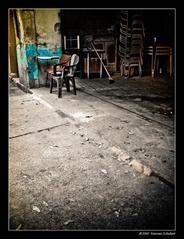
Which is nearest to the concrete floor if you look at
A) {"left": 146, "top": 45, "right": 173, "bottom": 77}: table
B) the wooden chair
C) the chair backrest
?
the wooden chair

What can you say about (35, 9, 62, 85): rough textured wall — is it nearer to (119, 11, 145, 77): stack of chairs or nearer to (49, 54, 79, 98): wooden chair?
(49, 54, 79, 98): wooden chair

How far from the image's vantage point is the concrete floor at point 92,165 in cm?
232

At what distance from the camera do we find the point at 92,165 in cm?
320

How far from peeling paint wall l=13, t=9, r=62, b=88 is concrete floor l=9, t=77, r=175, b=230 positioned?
1824 mm

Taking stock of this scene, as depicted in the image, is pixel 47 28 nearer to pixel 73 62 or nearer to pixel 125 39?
pixel 73 62

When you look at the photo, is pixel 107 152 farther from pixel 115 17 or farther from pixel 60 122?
pixel 115 17

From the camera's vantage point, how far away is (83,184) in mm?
2805

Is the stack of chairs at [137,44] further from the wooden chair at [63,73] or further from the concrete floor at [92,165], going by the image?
the concrete floor at [92,165]

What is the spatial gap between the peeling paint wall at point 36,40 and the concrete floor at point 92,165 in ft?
5.98

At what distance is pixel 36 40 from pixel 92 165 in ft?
17.2

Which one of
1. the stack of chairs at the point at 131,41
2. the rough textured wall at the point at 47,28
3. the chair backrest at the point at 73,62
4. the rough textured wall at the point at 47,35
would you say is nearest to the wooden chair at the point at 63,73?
the chair backrest at the point at 73,62

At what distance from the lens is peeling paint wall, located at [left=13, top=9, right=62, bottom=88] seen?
6.81 meters

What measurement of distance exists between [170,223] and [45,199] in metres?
1.33

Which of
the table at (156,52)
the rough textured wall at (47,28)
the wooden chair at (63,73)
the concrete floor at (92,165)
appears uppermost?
the rough textured wall at (47,28)
